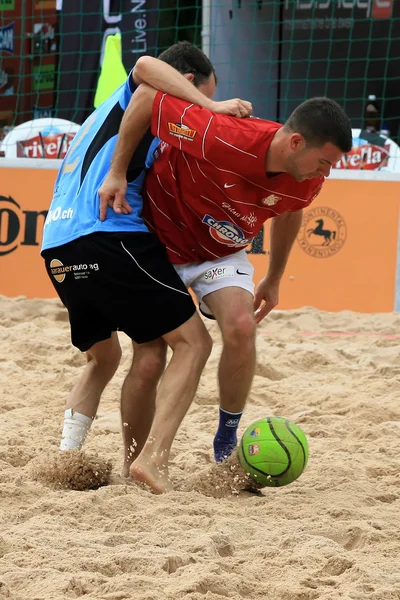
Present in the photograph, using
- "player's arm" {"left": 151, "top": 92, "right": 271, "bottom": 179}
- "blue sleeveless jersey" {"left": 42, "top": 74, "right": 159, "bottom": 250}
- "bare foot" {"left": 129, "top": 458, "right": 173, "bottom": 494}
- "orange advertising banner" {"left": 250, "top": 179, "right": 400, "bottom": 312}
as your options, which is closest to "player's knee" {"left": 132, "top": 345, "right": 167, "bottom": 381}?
"bare foot" {"left": 129, "top": 458, "right": 173, "bottom": 494}

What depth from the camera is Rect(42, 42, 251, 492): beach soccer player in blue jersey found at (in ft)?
10.4

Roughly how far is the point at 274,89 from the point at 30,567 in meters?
7.75

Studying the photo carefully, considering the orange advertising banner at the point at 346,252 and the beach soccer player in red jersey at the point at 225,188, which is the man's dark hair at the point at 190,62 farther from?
the orange advertising banner at the point at 346,252

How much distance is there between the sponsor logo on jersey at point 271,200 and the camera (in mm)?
3251

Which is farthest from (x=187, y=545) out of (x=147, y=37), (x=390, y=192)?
(x=147, y=37)

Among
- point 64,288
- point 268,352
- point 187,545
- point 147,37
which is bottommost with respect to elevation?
point 268,352

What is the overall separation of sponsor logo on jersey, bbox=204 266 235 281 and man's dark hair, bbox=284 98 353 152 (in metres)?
0.62

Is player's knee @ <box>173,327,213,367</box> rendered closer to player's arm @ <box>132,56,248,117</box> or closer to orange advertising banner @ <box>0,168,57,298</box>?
player's arm @ <box>132,56,248,117</box>

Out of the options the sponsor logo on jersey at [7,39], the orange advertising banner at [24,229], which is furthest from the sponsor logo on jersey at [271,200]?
the sponsor logo on jersey at [7,39]

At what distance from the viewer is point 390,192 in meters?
7.09

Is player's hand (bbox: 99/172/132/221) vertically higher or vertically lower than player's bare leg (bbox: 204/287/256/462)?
higher

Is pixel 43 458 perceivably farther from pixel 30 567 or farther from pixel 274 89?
pixel 274 89

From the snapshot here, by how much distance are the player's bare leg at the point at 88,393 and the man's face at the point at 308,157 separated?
3.10 ft

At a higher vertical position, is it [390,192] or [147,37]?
[147,37]
